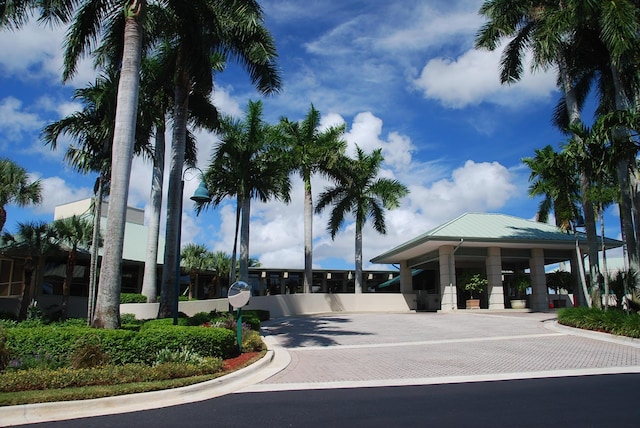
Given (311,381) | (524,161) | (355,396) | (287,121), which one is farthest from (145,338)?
(287,121)

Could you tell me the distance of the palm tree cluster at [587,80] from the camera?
634 inches

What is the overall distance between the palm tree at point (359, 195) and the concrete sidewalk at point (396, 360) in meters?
14.1

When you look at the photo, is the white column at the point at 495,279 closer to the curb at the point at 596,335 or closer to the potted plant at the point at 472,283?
the potted plant at the point at 472,283

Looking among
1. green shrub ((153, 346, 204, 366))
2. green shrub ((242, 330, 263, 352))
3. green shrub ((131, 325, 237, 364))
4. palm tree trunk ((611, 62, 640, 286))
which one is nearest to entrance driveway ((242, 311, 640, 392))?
green shrub ((242, 330, 263, 352))

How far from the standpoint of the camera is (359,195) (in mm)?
32562

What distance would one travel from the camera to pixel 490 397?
7777 millimetres

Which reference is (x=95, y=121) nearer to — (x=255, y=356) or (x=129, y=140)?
(x=129, y=140)

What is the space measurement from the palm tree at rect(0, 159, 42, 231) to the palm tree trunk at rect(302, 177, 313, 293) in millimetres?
14722

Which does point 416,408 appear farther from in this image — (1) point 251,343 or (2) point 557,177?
(2) point 557,177

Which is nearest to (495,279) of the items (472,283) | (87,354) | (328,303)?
(472,283)

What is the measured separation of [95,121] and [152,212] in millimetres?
4962

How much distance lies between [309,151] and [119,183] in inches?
737

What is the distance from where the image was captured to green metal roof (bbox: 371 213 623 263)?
2580 cm

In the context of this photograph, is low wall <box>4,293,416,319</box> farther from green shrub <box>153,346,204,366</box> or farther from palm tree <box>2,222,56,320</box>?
green shrub <box>153,346,204,366</box>
